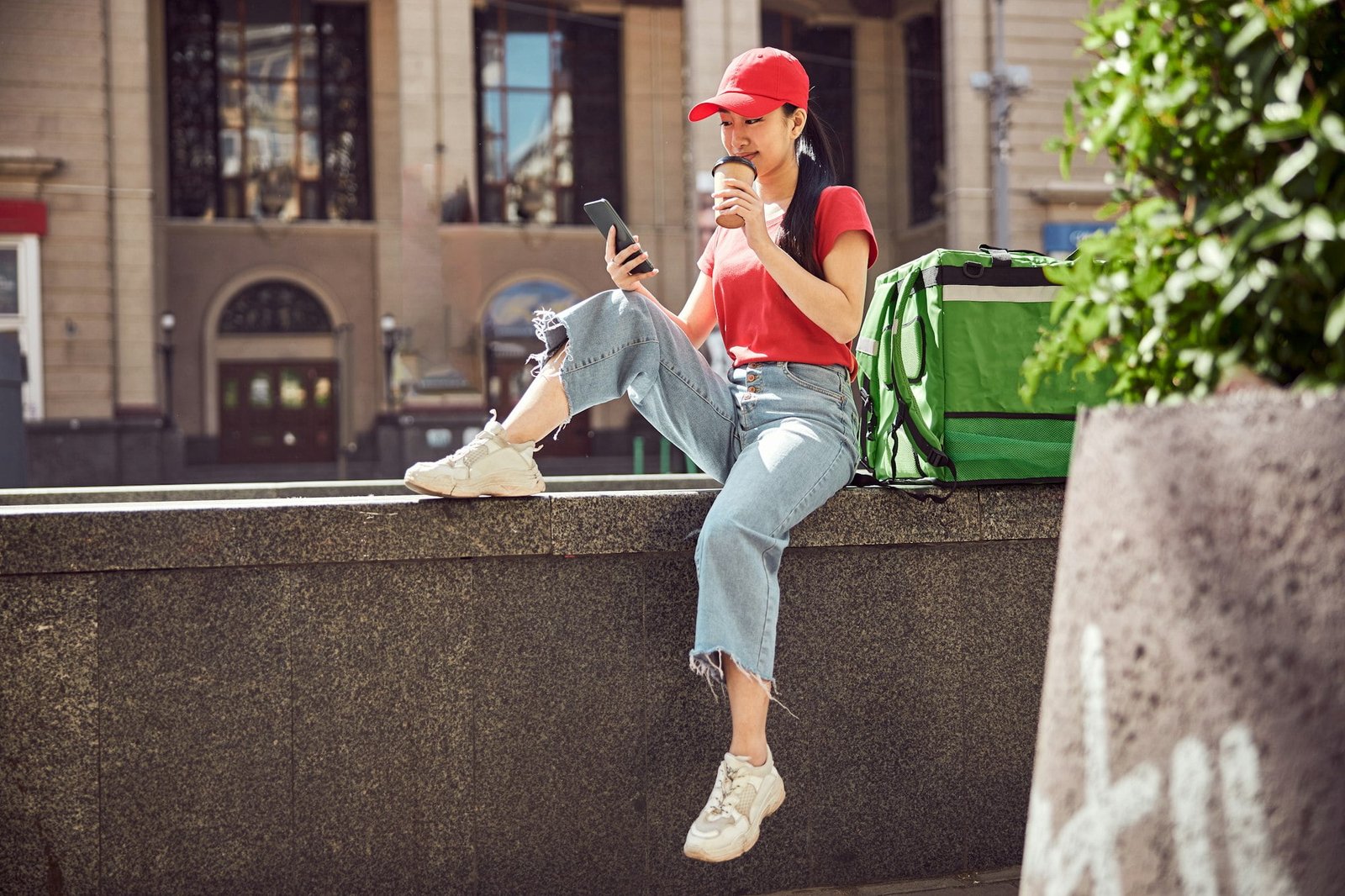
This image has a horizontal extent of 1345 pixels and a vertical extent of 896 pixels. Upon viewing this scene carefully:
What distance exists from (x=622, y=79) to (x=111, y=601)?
99.7 feet

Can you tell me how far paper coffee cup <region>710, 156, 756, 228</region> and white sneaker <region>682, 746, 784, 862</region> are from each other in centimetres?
127

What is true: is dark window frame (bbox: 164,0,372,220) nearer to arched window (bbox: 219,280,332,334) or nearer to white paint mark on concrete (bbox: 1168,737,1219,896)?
arched window (bbox: 219,280,332,334)

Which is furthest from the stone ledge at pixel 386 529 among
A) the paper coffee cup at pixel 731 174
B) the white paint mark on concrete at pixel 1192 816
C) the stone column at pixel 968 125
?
the stone column at pixel 968 125

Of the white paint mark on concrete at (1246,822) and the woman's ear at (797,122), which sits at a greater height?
the woman's ear at (797,122)

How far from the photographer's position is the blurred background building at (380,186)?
2512cm

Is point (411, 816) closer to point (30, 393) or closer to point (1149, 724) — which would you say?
point (1149, 724)

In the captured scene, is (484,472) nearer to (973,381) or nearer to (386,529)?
(386,529)

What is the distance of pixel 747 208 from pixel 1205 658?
1.86 metres

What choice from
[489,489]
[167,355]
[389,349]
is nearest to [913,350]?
[489,489]

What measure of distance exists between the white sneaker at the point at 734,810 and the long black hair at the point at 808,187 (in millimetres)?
1246

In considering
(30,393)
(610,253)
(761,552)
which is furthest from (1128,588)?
(30,393)

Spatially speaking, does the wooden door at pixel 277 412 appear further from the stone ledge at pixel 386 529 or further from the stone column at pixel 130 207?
the stone ledge at pixel 386 529

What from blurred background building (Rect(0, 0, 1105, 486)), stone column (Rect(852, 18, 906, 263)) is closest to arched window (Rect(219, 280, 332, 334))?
blurred background building (Rect(0, 0, 1105, 486))

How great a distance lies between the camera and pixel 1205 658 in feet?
4.23
